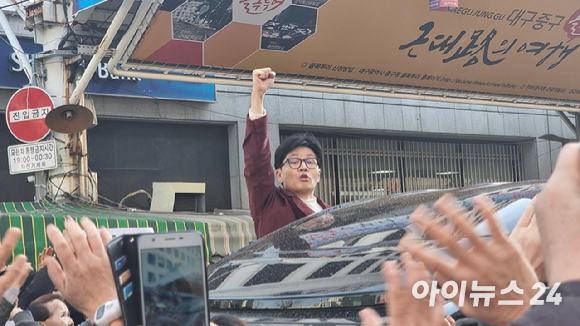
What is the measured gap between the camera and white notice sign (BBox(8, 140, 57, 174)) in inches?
354

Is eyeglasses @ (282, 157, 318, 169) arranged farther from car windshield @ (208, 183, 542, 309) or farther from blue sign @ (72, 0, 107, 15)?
blue sign @ (72, 0, 107, 15)

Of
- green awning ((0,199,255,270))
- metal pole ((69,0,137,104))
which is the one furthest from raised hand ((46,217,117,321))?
green awning ((0,199,255,270))

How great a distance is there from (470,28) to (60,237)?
8517 mm

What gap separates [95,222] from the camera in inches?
333

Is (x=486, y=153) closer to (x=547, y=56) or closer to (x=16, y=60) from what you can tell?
(x=547, y=56)

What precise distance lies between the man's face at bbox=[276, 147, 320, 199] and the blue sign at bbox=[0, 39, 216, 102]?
747cm

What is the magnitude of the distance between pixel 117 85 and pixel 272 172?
310 inches

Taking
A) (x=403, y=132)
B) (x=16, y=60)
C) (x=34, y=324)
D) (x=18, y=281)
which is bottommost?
(x=34, y=324)

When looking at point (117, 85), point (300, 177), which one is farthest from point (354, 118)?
point (300, 177)

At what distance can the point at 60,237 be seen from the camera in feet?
5.48

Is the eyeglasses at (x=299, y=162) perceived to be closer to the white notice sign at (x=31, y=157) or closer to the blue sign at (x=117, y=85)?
the white notice sign at (x=31, y=157)

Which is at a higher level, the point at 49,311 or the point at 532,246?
the point at 532,246

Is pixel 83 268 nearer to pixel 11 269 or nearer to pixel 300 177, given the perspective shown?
pixel 11 269

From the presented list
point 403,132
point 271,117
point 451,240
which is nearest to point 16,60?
point 271,117
